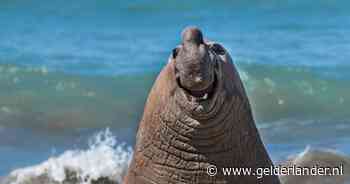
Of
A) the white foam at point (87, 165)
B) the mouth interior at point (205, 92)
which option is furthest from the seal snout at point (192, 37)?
the white foam at point (87, 165)

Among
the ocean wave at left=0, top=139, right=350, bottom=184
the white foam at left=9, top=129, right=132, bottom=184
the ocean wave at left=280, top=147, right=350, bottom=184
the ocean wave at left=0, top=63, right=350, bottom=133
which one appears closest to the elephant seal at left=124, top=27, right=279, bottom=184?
the ocean wave at left=0, top=139, right=350, bottom=184

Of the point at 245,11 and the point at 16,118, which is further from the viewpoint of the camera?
the point at 245,11

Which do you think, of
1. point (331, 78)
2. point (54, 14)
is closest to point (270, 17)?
point (54, 14)

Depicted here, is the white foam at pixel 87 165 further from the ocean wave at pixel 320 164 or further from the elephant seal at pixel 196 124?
the elephant seal at pixel 196 124

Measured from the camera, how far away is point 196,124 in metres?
4.26

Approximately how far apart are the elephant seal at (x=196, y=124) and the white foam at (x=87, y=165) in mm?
4100

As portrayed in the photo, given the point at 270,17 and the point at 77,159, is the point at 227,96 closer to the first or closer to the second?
the point at 77,159

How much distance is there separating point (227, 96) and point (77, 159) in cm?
596

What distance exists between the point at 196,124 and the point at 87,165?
5.32m

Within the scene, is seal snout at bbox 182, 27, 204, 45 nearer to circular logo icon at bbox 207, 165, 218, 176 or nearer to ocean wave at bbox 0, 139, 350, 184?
circular logo icon at bbox 207, 165, 218, 176

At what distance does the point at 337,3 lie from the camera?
22781 mm

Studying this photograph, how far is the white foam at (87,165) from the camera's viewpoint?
903 cm

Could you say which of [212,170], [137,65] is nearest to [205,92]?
[212,170]

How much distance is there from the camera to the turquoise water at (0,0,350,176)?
1220 centimetres
